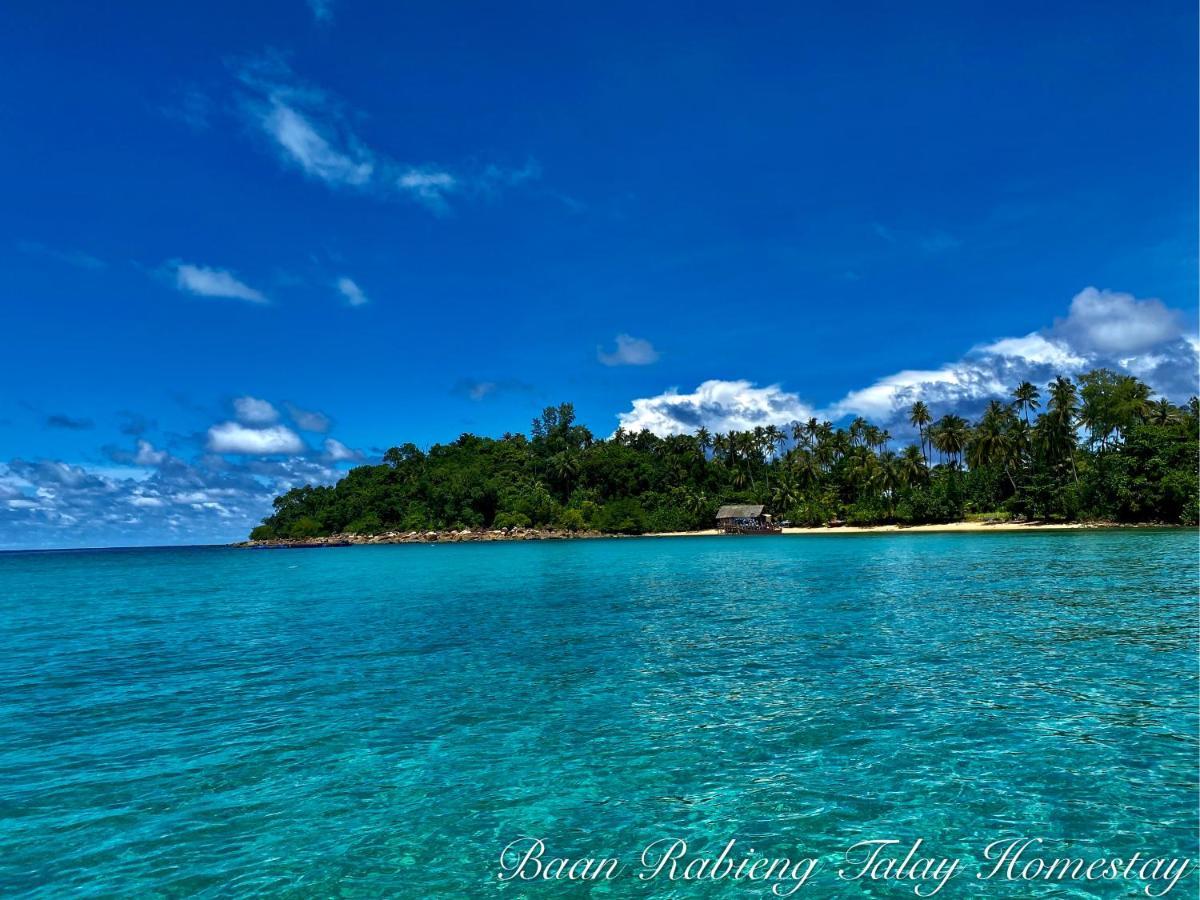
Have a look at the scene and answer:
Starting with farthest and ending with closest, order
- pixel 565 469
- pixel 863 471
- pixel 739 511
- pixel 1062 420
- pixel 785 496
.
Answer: pixel 565 469 < pixel 785 496 < pixel 739 511 < pixel 863 471 < pixel 1062 420

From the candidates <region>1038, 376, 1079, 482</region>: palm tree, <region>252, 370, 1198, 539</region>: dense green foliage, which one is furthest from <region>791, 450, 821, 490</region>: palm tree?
<region>1038, 376, 1079, 482</region>: palm tree

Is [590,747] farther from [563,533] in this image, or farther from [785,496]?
[563,533]

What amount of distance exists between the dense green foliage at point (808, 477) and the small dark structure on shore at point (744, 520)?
7.43 meters

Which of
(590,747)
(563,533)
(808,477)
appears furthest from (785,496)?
(590,747)

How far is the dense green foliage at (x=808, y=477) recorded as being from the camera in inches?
3573

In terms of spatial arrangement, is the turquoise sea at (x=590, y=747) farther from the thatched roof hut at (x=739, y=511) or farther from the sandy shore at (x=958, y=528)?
the thatched roof hut at (x=739, y=511)

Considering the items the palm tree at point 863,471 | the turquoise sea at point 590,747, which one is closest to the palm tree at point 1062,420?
the palm tree at point 863,471

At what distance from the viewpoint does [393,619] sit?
2970 cm

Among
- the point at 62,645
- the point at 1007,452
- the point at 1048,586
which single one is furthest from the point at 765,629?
the point at 1007,452

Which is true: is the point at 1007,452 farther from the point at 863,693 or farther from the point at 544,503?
the point at 863,693

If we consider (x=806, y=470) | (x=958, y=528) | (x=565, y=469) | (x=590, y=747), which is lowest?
(x=590, y=747)

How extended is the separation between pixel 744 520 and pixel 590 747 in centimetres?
12628

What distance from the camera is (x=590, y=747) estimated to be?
11969 millimetres

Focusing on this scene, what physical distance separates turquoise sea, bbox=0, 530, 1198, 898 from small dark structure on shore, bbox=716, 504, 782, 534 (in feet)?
346
